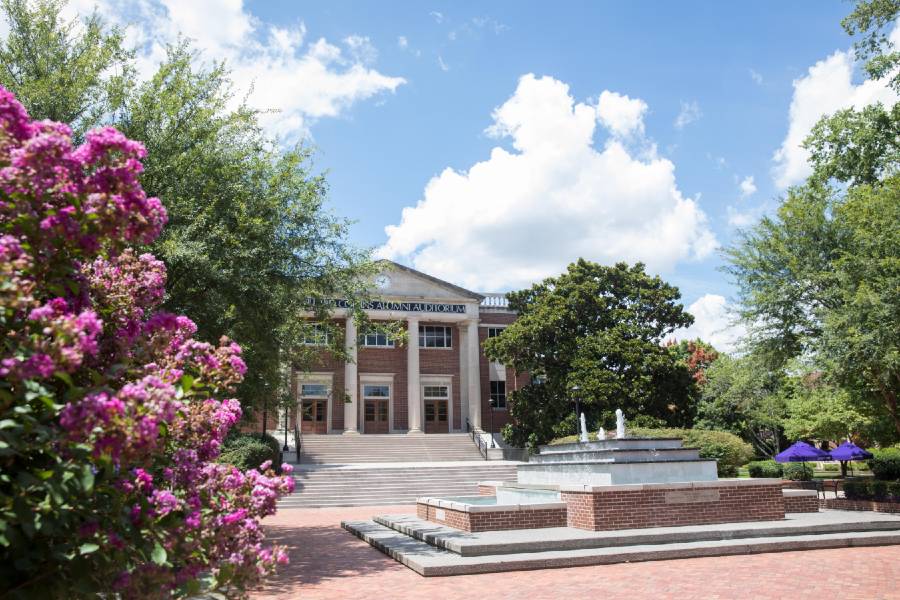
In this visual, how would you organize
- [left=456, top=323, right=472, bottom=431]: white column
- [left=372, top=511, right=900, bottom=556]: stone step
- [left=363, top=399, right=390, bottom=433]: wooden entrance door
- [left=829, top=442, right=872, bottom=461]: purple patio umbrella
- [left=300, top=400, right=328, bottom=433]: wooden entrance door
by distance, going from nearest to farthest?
[left=372, top=511, right=900, bottom=556]: stone step < [left=829, top=442, right=872, bottom=461]: purple patio umbrella < [left=300, top=400, right=328, bottom=433]: wooden entrance door < [left=363, top=399, right=390, bottom=433]: wooden entrance door < [left=456, top=323, right=472, bottom=431]: white column

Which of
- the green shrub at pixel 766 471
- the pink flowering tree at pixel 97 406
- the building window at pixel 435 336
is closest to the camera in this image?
the pink flowering tree at pixel 97 406

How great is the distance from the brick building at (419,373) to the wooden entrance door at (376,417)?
0.06m

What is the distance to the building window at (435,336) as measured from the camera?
40562 mm

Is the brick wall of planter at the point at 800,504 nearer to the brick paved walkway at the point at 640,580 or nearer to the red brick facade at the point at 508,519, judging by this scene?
the brick paved walkway at the point at 640,580

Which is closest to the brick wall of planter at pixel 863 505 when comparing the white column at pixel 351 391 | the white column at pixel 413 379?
the white column at pixel 413 379

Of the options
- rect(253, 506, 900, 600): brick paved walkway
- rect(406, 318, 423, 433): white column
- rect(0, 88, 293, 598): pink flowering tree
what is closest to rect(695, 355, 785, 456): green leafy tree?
rect(253, 506, 900, 600): brick paved walkway

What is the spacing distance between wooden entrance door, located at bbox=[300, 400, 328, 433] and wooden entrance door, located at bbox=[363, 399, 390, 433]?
7.77 feet

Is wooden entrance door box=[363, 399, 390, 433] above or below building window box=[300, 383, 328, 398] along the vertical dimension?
below

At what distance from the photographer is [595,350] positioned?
1243 inches

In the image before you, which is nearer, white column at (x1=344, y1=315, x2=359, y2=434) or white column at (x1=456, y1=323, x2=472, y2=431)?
white column at (x1=344, y1=315, x2=359, y2=434)

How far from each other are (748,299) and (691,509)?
31.9 ft

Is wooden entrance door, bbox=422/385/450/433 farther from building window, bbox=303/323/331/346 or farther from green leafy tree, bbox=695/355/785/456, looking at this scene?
building window, bbox=303/323/331/346

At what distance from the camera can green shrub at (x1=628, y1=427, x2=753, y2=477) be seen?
25250 mm

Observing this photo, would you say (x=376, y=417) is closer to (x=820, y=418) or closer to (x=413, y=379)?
(x=413, y=379)
